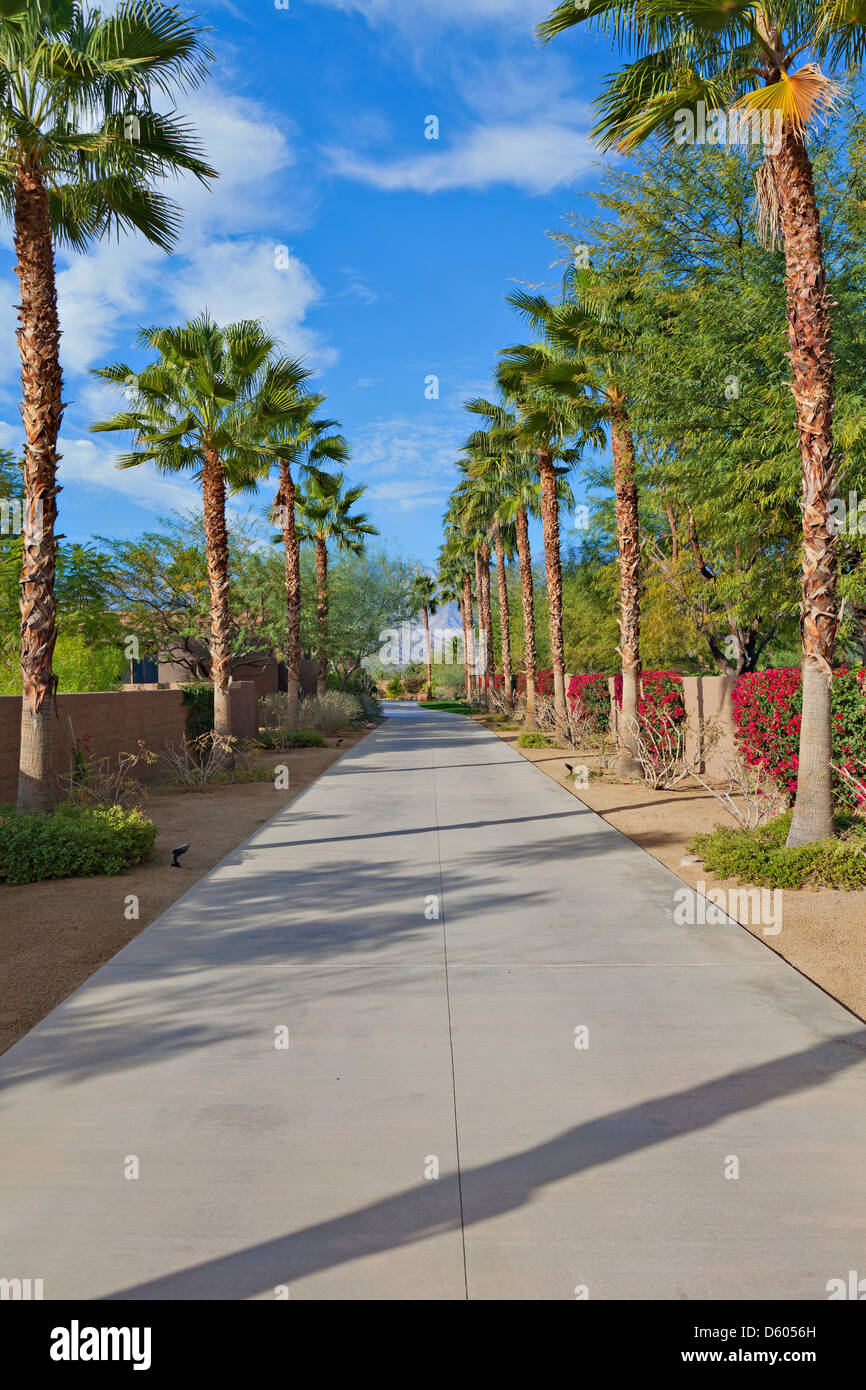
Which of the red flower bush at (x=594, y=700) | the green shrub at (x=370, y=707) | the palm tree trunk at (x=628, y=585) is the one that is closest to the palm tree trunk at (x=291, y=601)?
the red flower bush at (x=594, y=700)

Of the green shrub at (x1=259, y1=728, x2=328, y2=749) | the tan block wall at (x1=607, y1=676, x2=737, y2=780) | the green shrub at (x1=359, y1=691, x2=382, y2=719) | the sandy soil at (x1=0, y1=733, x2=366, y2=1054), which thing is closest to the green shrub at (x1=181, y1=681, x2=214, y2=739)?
the green shrub at (x1=259, y1=728, x2=328, y2=749)

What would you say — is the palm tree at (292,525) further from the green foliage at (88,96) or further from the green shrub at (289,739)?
the green foliage at (88,96)

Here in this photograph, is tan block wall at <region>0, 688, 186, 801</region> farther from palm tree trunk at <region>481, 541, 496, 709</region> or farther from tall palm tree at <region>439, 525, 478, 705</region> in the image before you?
tall palm tree at <region>439, 525, 478, 705</region>

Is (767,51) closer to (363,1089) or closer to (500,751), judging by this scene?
(363,1089)

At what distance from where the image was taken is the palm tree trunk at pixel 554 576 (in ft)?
80.3

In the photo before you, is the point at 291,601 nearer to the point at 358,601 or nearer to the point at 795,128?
the point at 358,601

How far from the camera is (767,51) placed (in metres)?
9.24

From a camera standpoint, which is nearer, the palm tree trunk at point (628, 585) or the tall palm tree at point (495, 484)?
the palm tree trunk at point (628, 585)

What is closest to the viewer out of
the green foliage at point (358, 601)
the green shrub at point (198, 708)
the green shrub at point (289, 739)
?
the green shrub at point (198, 708)

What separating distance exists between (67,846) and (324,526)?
27390 millimetres

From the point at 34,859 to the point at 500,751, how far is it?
16.1m

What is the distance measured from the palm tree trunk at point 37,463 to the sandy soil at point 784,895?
6869 mm

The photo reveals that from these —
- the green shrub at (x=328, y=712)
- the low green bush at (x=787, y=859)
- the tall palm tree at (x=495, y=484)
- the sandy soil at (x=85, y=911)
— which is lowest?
the sandy soil at (x=85, y=911)
